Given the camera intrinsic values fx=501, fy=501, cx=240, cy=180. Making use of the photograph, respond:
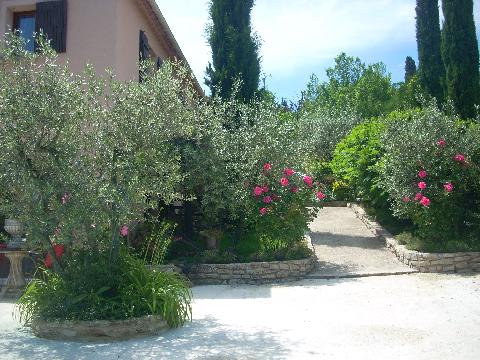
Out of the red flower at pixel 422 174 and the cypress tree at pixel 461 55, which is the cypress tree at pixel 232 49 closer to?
the red flower at pixel 422 174

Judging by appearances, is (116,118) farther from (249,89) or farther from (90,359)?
(249,89)

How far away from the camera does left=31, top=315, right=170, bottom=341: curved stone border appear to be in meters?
6.01

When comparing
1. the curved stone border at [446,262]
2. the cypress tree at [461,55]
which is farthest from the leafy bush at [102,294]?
the cypress tree at [461,55]

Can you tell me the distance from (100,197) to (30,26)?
880 cm

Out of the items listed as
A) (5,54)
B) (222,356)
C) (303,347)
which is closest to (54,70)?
(5,54)

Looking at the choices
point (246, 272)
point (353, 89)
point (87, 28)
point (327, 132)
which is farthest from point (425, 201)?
point (353, 89)

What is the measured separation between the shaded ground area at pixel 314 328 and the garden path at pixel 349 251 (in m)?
0.98

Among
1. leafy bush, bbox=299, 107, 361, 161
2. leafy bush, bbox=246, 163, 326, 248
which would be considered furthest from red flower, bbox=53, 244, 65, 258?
leafy bush, bbox=299, 107, 361, 161

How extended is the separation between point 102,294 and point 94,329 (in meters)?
0.52

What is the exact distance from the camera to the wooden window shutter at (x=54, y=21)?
12.0m

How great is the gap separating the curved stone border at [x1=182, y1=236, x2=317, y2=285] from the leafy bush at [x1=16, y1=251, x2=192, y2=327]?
121 inches

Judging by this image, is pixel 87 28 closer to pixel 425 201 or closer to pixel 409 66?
pixel 425 201

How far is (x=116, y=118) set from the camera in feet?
21.1

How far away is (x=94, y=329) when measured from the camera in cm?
600
